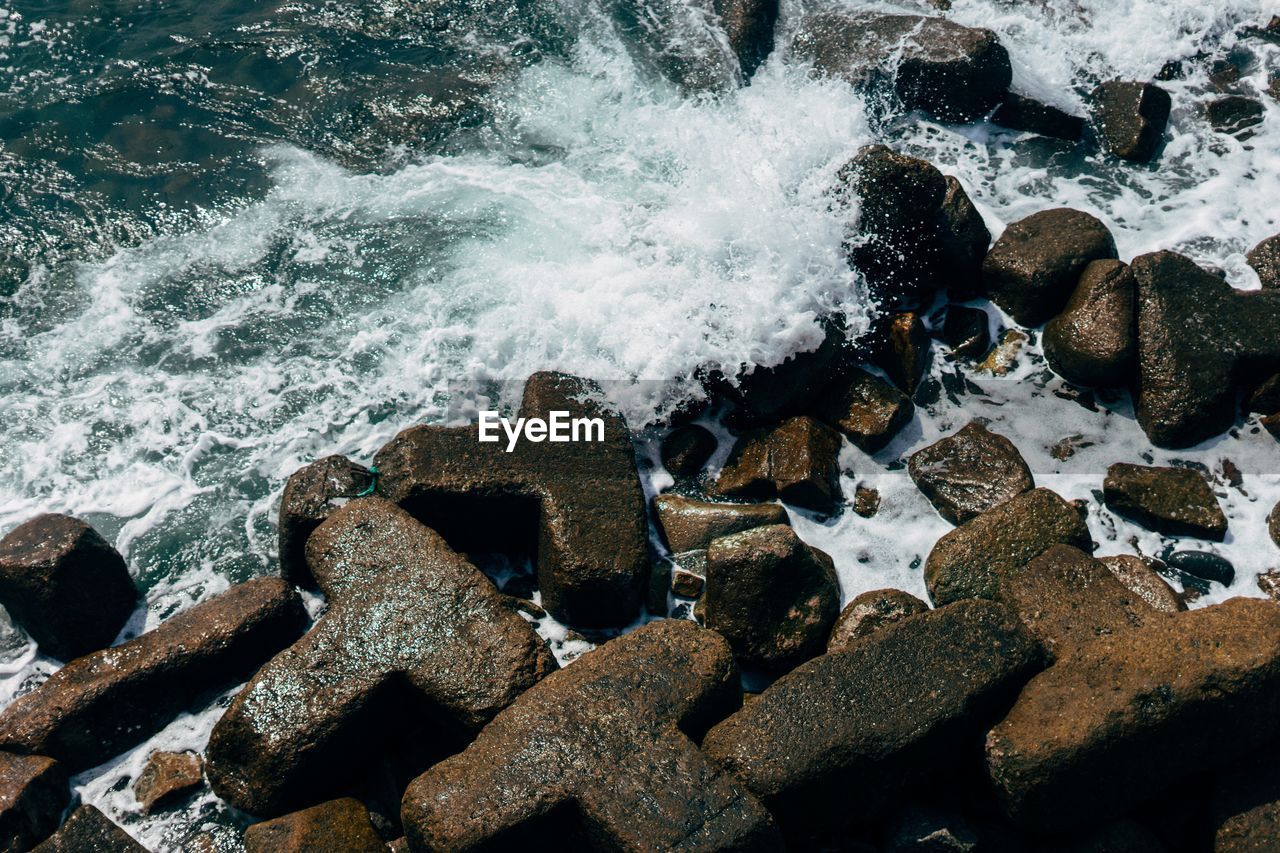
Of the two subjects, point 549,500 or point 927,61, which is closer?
point 549,500

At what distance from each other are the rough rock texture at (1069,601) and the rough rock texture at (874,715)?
0.26 meters

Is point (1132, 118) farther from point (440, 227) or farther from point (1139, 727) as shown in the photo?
point (440, 227)

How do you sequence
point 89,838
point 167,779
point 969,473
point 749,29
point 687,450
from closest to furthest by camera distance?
point 89,838 < point 167,779 < point 969,473 < point 687,450 < point 749,29

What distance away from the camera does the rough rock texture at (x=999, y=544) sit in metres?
5.50

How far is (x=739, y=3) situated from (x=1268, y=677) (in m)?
7.57

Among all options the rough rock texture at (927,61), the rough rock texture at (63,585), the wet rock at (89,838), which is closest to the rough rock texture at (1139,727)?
the wet rock at (89,838)

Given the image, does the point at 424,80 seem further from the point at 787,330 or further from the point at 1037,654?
the point at 1037,654

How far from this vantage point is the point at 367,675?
5.03m

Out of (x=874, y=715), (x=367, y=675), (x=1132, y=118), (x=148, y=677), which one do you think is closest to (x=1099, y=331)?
(x=1132, y=118)

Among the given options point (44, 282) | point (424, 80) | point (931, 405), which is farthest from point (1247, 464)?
point (44, 282)

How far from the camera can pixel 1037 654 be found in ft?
15.9

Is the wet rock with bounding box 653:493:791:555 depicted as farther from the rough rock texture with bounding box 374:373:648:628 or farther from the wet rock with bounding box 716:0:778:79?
the wet rock with bounding box 716:0:778:79

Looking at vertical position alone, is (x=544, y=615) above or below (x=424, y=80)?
below

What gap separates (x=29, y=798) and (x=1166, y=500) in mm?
6525
